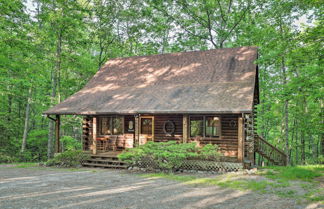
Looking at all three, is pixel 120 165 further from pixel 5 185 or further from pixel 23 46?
pixel 23 46

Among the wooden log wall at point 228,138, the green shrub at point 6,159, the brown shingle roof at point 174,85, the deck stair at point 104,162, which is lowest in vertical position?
the green shrub at point 6,159

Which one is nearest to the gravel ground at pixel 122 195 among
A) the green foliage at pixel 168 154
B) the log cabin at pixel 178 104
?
the green foliage at pixel 168 154

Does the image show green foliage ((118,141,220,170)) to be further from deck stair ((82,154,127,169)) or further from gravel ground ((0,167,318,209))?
gravel ground ((0,167,318,209))

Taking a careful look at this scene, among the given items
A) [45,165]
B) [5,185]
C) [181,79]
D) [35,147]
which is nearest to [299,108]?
[181,79]

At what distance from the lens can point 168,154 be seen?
1170 cm

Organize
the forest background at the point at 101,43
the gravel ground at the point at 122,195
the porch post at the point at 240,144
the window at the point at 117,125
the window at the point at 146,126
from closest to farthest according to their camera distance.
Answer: the gravel ground at the point at 122,195, the porch post at the point at 240,144, the window at the point at 146,126, the window at the point at 117,125, the forest background at the point at 101,43

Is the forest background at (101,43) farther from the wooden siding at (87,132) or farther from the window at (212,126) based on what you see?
the window at (212,126)

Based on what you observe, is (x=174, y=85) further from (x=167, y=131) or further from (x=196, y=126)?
(x=196, y=126)

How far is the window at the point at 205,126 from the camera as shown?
13466mm

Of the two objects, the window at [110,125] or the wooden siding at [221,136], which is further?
the window at [110,125]

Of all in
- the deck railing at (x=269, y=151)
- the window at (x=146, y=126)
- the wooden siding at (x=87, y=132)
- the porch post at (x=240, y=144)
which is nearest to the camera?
the porch post at (x=240, y=144)

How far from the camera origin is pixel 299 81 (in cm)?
1039

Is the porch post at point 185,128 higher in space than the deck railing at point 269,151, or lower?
higher

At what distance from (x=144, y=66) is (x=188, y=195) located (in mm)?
12065
